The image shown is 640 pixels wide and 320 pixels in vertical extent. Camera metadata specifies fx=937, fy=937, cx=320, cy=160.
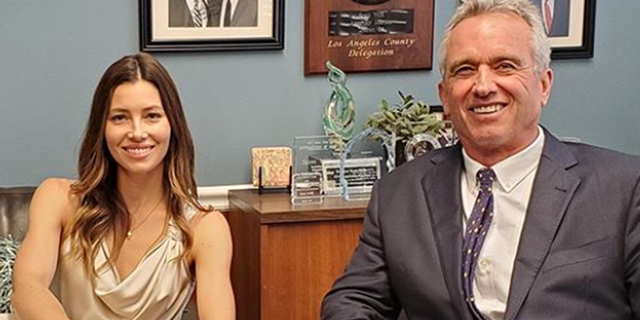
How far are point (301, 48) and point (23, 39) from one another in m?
0.90

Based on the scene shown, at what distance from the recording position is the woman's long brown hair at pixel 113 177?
7.59 feet

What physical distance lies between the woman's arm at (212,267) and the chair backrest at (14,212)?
0.61 m

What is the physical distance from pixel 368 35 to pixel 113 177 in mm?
1176

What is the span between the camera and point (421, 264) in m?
2.06

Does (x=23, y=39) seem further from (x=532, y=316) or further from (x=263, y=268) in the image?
(x=532, y=316)

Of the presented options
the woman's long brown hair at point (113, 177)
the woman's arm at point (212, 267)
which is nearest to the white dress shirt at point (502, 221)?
the woman's arm at point (212, 267)

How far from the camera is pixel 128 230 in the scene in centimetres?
238

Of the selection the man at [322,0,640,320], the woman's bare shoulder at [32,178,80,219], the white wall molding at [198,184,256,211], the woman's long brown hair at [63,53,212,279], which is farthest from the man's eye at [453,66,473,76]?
the white wall molding at [198,184,256,211]

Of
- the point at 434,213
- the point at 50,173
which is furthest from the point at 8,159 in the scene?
the point at 434,213

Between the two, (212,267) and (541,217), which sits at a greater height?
(541,217)

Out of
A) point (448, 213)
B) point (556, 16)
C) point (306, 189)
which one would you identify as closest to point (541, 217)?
point (448, 213)

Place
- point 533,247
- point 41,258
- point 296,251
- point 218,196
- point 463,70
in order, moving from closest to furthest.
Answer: point 533,247, point 463,70, point 41,258, point 296,251, point 218,196

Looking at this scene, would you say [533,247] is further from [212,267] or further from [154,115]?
[154,115]

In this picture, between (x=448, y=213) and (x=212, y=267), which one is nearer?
(x=448, y=213)
